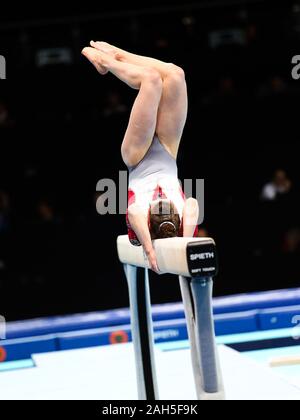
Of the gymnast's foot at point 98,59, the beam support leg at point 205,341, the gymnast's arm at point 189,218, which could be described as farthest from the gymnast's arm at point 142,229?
the gymnast's foot at point 98,59

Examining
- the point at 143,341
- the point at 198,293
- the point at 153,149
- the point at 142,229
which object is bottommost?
the point at 143,341

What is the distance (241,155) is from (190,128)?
28.2 inches

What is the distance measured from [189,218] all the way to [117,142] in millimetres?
4869

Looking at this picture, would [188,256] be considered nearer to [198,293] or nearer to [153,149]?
[198,293]

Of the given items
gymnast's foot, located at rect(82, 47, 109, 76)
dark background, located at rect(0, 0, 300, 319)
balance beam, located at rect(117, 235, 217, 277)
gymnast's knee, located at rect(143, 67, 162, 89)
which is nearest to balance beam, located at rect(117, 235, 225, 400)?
balance beam, located at rect(117, 235, 217, 277)

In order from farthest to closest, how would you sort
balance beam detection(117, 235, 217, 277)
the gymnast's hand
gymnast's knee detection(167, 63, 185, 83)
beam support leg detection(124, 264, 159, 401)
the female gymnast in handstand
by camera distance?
beam support leg detection(124, 264, 159, 401)
gymnast's knee detection(167, 63, 185, 83)
the female gymnast in handstand
the gymnast's hand
balance beam detection(117, 235, 217, 277)

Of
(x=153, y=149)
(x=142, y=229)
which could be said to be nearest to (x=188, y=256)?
(x=142, y=229)

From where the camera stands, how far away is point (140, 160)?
424 cm

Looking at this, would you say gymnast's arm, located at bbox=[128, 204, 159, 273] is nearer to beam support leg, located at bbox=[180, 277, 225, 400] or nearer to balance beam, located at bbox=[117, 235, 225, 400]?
balance beam, located at bbox=[117, 235, 225, 400]

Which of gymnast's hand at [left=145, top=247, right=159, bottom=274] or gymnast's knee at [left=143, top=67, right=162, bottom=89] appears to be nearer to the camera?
gymnast's hand at [left=145, top=247, right=159, bottom=274]

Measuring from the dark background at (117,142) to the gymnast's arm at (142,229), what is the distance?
417 cm

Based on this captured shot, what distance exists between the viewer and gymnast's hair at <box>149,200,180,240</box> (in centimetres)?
395

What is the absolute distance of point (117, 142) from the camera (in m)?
8.72

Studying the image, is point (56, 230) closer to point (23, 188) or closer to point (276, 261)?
point (23, 188)
